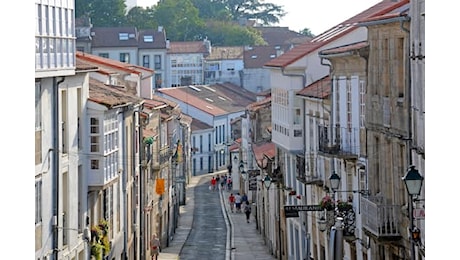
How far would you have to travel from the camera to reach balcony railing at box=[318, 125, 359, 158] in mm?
31391

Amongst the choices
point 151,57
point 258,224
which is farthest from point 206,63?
point 258,224

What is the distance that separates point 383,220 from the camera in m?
26.3

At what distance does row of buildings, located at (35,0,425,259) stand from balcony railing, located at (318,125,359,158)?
4 centimetres

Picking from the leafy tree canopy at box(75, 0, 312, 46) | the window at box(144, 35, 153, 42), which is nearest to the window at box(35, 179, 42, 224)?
the window at box(144, 35, 153, 42)

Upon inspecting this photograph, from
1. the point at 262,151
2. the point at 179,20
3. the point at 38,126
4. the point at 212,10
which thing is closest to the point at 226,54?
the point at 179,20

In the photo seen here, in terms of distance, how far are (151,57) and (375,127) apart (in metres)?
79.6

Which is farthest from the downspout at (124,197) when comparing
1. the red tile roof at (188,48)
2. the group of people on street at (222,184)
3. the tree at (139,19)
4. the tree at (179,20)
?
the tree at (179,20)

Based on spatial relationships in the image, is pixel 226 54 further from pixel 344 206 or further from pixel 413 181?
pixel 413 181

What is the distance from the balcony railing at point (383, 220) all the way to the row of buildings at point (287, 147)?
0.03 meters

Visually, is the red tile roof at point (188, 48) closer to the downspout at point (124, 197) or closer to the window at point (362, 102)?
the downspout at point (124, 197)

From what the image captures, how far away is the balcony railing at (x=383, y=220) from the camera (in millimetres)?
25906

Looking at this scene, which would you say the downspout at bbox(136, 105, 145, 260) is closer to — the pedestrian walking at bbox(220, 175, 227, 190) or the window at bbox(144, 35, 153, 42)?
the pedestrian walking at bbox(220, 175, 227, 190)

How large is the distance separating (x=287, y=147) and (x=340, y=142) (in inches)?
413
